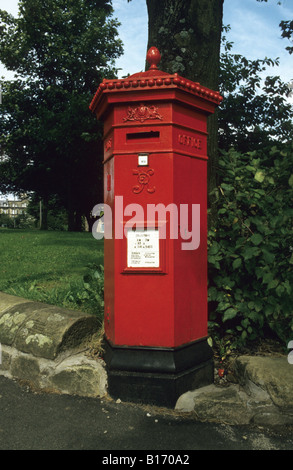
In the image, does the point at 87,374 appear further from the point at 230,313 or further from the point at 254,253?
the point at 254,253

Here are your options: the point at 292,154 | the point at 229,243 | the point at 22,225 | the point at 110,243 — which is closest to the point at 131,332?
the point at 110,243

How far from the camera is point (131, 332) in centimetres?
301

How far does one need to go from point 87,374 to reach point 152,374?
0.50m

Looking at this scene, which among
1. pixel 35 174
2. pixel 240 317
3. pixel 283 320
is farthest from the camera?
pixel 35 174

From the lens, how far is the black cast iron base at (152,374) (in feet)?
9.56

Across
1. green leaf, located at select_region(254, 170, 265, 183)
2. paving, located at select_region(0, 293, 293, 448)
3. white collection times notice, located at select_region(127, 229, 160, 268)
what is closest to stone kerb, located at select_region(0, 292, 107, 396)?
paving, located at select_region(0, 293, 293, 448)

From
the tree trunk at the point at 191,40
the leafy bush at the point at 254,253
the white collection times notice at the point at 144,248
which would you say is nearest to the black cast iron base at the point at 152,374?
the leafy bush at the point at 254,253

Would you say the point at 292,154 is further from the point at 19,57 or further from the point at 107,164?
the point at 19,57

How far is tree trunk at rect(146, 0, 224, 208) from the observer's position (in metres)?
4.10

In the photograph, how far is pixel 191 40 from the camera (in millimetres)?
4113

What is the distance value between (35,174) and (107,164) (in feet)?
74.9

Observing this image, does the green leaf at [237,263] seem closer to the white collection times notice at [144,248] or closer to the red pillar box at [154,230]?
the red pillar box at [154,230]

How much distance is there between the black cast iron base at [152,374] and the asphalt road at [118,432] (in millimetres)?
85
